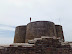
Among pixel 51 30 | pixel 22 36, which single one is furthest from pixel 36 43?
pixel 22 36

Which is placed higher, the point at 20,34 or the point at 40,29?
the point at 40,29

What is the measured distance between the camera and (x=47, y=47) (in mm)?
5301

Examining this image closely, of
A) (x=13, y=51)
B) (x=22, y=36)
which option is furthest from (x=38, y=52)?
(x=22, y=36)

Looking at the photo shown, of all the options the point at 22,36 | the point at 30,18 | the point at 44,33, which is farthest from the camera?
the point at 22,36

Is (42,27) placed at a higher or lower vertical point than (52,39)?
higher

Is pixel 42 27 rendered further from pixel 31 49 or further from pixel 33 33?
pixel 31 49

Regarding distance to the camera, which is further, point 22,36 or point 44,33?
point 22,36

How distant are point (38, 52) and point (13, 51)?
1630mm

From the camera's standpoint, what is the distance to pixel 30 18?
1248cm

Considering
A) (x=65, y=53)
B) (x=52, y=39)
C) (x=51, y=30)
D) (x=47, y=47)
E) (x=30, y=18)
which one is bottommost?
(x=65, y=53)

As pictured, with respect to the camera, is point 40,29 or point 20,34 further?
point 20,34

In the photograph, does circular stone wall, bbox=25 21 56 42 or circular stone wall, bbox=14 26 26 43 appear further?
circular stone wall, bbox=14 26 26 43

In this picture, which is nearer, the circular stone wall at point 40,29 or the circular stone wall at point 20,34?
the circular stone wall at point 40,29

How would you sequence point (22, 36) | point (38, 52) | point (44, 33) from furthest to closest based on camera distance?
point (22, 36) < point (44, 33) < point (38, 52)
